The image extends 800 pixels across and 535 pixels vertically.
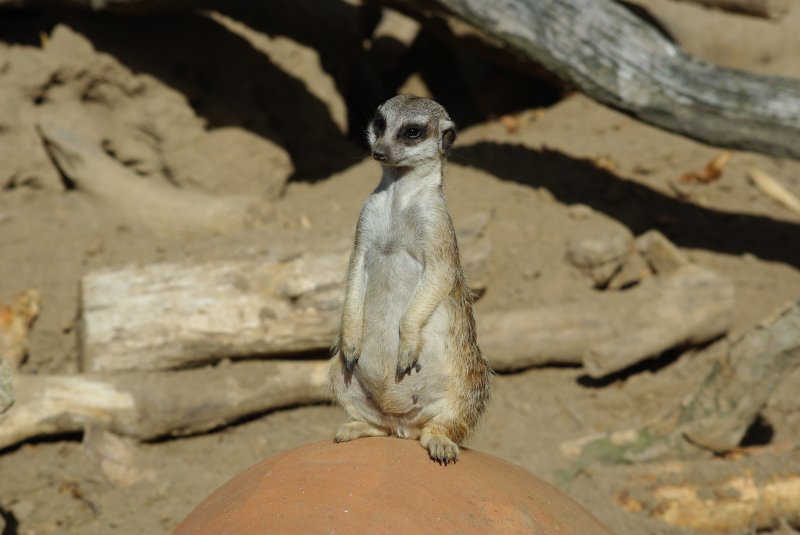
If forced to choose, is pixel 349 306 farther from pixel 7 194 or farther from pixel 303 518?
pixel 7 194

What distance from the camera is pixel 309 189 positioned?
6.62 m

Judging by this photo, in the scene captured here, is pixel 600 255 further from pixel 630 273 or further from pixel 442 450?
pixel 442 450

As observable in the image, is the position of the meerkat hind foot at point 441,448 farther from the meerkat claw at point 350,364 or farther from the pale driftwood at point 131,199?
the pale driftwood at point 131,199

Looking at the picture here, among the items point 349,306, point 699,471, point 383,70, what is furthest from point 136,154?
point 699,471

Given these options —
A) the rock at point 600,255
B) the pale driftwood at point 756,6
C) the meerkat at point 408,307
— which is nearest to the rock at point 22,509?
the meerkat at point 408,307

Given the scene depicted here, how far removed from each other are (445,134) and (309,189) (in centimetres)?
362

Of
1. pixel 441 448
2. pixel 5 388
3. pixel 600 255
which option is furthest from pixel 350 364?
pixel 600 255

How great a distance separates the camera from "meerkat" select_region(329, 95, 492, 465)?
2971 mm

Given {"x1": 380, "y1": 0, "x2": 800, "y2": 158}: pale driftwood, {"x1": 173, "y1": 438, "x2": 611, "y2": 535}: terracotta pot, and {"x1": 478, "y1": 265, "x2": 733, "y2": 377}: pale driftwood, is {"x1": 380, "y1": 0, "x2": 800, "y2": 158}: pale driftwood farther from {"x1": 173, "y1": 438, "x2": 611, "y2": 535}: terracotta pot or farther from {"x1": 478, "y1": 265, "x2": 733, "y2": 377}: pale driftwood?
{"x1": 173, "y1": 438, "x2": 611, "y2": 535}: terracotta pot

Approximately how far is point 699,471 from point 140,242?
11.3ft

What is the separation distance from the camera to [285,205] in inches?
249

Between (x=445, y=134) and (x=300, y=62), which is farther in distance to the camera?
(x=300, y=62)

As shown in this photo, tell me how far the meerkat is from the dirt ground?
5.33 feet

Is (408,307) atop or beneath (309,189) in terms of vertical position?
atop
